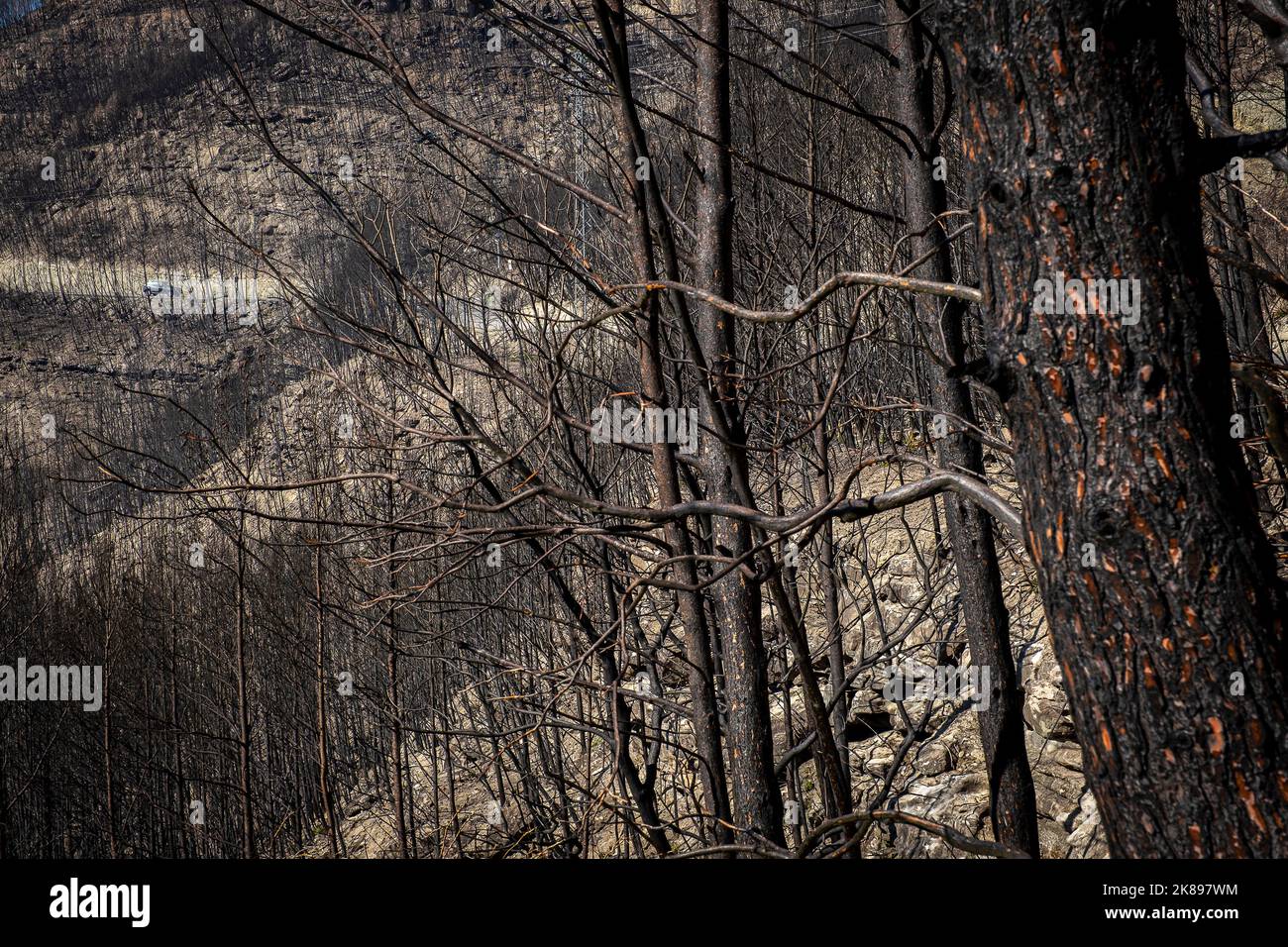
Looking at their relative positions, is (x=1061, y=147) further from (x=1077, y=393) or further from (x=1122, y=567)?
(x=1122, y=567)

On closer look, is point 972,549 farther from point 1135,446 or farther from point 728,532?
point 1135,446

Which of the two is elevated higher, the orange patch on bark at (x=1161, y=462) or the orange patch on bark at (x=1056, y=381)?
the orange patch on bark at (x=1056, y=381)

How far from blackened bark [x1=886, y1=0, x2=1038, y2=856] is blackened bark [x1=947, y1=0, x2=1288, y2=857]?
1988 millimetres

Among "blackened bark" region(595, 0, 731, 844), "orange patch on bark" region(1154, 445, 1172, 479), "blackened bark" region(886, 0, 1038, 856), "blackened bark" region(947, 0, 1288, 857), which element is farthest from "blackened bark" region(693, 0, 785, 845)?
"orange patch on bark" region(1154, 445, 1172, 479)

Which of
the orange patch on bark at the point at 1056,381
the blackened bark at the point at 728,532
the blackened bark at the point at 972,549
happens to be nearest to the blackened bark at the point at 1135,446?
the orange patch on bark at the point at 1056,381

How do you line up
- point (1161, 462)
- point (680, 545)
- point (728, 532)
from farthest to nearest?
point (680, 545), point (728, 532), point (1161, 462)

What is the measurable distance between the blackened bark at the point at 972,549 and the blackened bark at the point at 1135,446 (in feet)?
6.52

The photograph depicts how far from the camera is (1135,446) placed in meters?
1.88

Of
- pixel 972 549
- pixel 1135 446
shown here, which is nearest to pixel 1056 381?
pixel 1135 446

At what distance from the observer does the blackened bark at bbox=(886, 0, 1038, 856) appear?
158 inches

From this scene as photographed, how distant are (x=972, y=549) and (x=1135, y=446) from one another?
2.22m

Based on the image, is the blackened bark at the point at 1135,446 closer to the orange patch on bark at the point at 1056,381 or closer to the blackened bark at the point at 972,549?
the orange patch on bark at the point at 1056,381

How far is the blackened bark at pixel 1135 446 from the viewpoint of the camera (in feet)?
6.00

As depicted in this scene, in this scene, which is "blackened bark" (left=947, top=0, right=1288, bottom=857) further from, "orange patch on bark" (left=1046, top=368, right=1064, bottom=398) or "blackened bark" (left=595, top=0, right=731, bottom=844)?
"blackened bark" (left=595, top=0, right=731, bottom=844)
